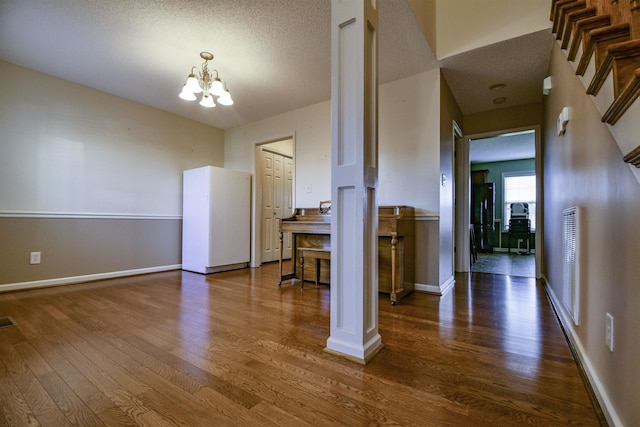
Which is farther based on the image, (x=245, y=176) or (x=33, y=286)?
(x=245, y=176)

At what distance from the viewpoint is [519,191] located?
281 inches

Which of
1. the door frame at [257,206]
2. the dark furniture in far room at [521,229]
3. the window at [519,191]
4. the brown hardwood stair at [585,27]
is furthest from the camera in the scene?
the window at [519,191]

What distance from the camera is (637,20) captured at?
93cm

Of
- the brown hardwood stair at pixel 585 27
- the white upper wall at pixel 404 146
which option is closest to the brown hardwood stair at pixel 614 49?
the brown hardwood stair at pixel 585 27

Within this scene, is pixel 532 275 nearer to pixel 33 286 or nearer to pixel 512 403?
pixel 512 403

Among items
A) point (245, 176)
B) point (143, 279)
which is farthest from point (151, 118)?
point (143, 279)

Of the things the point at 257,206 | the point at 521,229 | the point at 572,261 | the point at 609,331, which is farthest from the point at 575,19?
the point at 521,229

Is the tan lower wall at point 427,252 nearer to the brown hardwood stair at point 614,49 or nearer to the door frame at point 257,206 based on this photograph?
the brown hardwood stair at point 614,49

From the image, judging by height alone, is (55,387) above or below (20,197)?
below

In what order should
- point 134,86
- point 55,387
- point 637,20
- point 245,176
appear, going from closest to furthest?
1. point 637,20
2. point 55,387
3. point 134,86
4. point 245,176

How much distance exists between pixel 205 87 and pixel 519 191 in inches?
298

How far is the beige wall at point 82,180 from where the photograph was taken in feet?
9.50

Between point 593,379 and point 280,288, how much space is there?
242 centimetres

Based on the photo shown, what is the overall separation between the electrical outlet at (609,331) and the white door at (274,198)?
4.16 m
